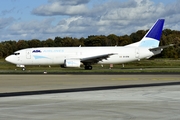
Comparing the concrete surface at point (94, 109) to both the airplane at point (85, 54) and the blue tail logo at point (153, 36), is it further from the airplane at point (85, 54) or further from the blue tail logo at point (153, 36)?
the blue tail logo at point (153, 36)

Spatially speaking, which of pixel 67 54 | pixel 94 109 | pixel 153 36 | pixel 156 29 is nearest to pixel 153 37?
pixel 153 36

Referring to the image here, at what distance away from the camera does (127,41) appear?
157375 mm

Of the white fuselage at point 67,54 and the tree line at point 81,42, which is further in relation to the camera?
the tree line at point 81,42

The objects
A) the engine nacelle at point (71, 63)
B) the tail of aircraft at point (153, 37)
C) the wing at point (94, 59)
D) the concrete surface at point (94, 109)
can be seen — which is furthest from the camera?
the tail of aircraft at point (153, 37)

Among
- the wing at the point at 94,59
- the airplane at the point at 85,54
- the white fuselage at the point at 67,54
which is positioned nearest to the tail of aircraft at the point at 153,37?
the airplane at the point at 85,54

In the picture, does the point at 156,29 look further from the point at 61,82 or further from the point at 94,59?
the point at 61,82

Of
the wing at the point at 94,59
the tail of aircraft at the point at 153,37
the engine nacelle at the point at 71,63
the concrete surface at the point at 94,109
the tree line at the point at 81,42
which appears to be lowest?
the concrete surface at the point at 94,109

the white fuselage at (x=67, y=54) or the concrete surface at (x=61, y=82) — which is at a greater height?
the white fuselage at (x=67, y=54)

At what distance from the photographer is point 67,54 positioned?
63.5m

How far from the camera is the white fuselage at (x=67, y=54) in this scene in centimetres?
6288

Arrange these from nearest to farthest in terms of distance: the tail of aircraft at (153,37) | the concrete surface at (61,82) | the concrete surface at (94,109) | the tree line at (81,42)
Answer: the concrete surface at (94,109), the concrete surface at (61,82), the tail of aircraft at (153,37), the tree line at (81,42)

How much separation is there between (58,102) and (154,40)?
1978 inches

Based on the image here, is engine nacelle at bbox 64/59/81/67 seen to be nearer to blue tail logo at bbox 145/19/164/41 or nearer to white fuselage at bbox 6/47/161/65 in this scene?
white fuselage at bbox 6/47/161/65

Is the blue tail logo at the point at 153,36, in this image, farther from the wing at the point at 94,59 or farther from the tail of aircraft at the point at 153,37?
the wing at the point at 94,59
